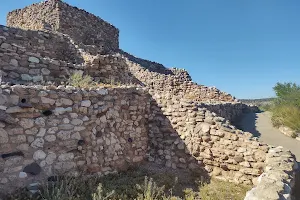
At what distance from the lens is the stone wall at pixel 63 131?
4.80 m

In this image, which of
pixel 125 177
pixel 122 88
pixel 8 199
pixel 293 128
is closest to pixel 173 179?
pixel 125 177

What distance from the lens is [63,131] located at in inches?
212

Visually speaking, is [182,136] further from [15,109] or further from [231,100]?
[231,100]

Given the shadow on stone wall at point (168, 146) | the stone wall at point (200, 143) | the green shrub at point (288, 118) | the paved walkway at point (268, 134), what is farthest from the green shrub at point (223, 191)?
the green shrub at point (288, 118)

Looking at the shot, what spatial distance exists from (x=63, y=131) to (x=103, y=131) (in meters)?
0.97

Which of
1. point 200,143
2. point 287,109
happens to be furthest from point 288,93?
point 200,143

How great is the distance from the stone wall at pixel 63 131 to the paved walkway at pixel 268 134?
4.93 metres

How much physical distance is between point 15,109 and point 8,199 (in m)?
1.46

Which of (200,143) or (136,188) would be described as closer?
(136,188)

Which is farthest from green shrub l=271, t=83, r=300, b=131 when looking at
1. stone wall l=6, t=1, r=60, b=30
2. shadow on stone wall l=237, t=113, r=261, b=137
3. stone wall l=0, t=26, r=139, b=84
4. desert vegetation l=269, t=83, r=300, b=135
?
stone wall l=6, t=1, r=60, b=30

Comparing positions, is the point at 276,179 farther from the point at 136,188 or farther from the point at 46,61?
the point at 46,61

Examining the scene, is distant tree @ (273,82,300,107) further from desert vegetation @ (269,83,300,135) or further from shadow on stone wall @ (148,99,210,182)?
shadow on stone wall @ (148,99,210,182)

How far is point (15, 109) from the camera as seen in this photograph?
484 centimetres

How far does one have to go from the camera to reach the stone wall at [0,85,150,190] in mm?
4805
